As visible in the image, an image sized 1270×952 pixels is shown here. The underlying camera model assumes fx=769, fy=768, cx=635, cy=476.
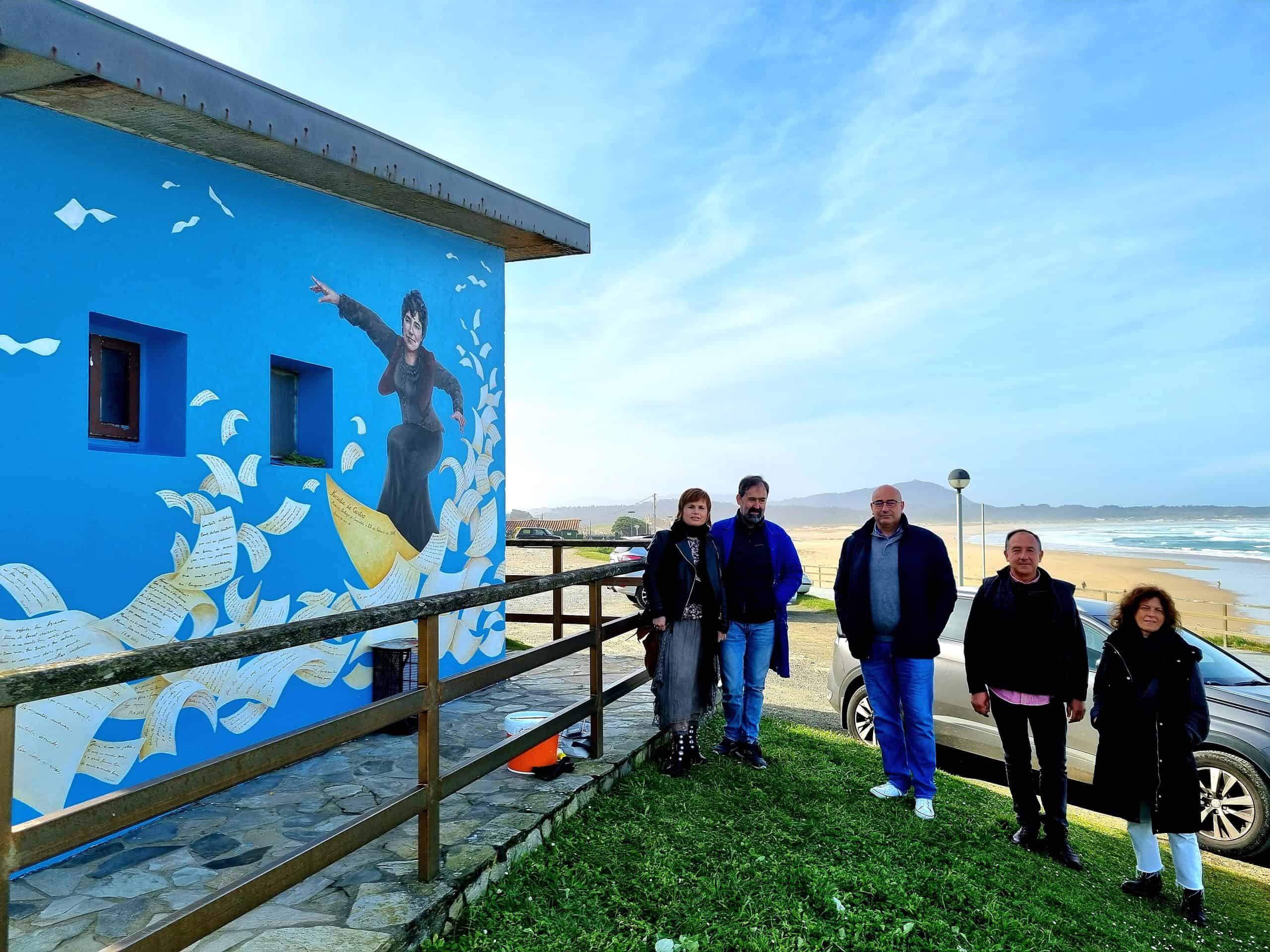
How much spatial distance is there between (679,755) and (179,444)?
327 centimetres

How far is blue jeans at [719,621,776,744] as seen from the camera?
4.87m

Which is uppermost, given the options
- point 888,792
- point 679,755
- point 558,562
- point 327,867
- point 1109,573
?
point 558,562

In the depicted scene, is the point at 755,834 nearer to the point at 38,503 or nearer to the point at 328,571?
the point at 328,571

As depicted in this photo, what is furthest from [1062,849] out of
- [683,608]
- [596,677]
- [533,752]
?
[533,752]

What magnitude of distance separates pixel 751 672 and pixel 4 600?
12.6ft

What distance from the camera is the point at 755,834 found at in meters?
3.86

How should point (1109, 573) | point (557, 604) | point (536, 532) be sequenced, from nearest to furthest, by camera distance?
point (557, 604) < point (536, 532) < point (1109, 573)

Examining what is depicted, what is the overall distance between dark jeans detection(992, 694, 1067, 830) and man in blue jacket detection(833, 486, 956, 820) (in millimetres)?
392

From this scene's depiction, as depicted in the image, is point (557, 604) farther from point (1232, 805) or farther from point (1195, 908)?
point (1232, 805)

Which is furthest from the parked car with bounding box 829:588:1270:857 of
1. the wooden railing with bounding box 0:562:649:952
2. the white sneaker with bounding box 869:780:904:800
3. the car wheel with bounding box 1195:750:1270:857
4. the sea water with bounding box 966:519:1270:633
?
the sea water with bounding box 966:519:1270:633

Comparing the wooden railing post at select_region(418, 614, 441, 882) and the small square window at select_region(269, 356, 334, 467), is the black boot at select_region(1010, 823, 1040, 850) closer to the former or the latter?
the wooden railing post at select_region(418, 614, 441, 882)

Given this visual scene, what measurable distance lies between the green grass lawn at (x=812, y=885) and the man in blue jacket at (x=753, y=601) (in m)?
0.44

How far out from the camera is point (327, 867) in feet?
8.91

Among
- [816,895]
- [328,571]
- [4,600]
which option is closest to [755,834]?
[816,895]
